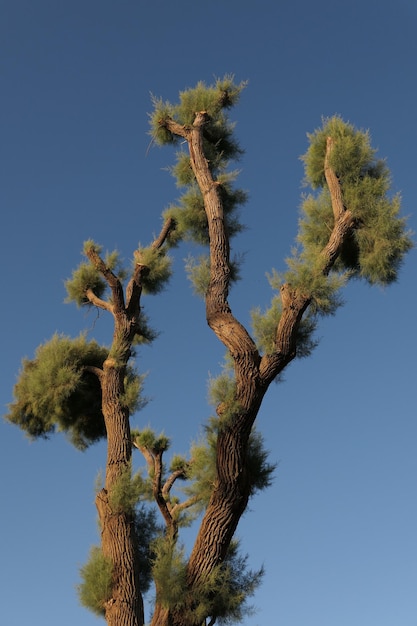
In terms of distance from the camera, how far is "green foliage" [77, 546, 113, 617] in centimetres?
641

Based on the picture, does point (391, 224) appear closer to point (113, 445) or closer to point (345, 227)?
point (345, 227)

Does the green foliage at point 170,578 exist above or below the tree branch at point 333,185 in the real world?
below

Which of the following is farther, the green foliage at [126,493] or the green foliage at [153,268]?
the green foliage at [153,268]

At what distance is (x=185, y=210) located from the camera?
994 centimetres

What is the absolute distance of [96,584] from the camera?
6.42 m

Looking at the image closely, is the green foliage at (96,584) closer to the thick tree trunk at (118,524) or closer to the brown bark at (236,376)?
the thick tree trunk at (118,524)

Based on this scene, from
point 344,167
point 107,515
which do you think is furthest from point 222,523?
point 344,167

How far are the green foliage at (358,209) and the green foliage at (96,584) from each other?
4.07 meters

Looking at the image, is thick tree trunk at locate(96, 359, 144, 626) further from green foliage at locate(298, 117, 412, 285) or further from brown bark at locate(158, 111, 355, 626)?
green foliage at locate(298, 117, 412, 285)

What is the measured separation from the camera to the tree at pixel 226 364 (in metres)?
6.31

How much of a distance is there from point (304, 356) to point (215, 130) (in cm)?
390

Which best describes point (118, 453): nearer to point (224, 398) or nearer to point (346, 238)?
point (224, 398)

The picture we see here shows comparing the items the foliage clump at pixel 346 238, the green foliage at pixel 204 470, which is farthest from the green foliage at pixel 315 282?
the green foliage at pixel 204 470

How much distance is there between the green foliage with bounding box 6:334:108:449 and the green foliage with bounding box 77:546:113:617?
225cm
